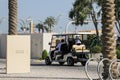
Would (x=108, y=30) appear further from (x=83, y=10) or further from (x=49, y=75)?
(x=83, y=10)

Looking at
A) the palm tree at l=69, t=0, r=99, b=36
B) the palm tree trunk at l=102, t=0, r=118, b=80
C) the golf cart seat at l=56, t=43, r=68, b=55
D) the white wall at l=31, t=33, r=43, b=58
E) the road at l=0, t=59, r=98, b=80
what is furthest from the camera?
the palm tree at l=69, t=0, r=99, b=36

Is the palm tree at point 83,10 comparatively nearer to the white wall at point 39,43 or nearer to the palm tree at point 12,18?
the white wall at point 39,43

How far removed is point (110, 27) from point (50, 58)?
55.0ft

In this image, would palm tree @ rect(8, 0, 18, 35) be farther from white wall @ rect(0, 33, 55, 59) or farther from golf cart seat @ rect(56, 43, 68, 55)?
white wall @ rect(0, 33, 55, 59)

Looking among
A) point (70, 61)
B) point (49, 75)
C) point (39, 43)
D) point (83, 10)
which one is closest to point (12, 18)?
point (49, 75)

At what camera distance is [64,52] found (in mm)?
32094

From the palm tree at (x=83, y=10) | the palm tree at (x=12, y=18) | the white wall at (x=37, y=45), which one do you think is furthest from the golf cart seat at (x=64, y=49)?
the palm tree at (x=83, y=10)

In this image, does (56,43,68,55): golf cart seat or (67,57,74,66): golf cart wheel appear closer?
(67,57,74,66): golf cart wheel

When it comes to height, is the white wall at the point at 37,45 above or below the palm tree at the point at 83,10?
below

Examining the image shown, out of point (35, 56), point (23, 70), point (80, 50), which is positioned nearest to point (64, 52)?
point (80, 50)

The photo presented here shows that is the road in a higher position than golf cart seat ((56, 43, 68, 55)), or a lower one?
lower

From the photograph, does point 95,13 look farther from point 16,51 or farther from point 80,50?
point 16,51

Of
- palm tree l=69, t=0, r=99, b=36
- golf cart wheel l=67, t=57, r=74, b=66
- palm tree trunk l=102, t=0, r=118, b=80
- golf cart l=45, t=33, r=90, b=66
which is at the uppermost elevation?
palm tree l=69, t=0, r=99, b=36

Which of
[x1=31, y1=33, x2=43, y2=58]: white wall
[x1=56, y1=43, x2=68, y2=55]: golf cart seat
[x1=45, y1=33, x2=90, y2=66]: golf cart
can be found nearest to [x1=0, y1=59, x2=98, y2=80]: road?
[x1=45, y1=33, x2=90, y2=66]: golf cart
